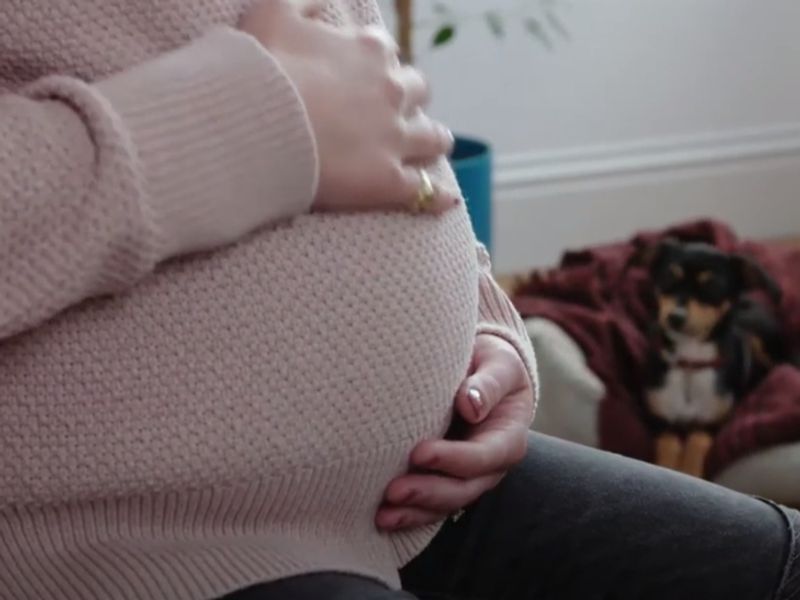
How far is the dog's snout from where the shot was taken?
1.71 meters

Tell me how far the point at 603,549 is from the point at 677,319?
37.7 inches

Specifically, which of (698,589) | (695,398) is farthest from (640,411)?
(698,589)

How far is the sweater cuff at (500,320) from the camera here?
0.85 metres

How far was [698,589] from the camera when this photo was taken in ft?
2.60

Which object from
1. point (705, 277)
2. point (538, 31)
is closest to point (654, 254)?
point (705, 277)

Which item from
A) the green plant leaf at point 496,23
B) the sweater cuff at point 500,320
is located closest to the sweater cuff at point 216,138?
the sweater cuff at point 500,320

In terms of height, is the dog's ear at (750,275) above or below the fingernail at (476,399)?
below

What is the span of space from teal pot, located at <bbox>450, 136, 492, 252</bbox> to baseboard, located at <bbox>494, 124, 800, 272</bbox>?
54cm

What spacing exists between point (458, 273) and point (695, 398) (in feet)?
3.32

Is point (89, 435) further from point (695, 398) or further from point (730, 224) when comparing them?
point (730, 224)

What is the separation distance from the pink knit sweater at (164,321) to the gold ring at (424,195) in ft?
0.22

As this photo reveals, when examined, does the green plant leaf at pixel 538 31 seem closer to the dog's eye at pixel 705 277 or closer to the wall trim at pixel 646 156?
the wall trim at pixel 646 156

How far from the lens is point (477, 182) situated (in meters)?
1.80

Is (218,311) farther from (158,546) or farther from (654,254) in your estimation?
(654,254)
